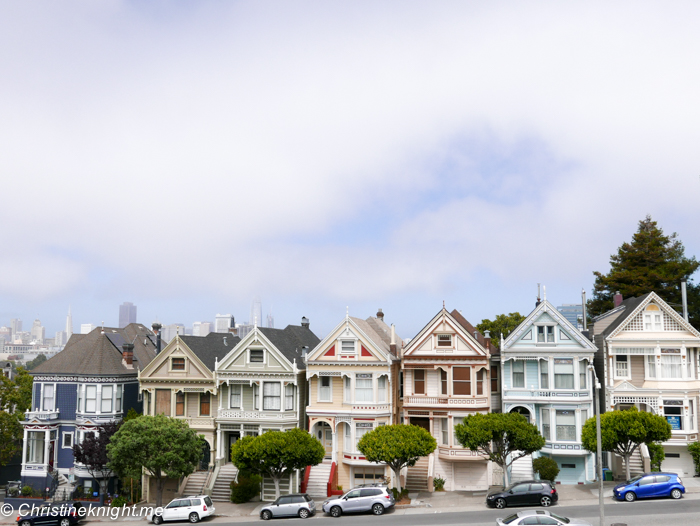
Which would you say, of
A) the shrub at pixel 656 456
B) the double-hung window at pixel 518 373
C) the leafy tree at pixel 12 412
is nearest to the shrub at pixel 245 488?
the double-hung window at pixel 518 373

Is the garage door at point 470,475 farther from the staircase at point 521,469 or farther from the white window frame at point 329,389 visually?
the white window frame at point 329,389

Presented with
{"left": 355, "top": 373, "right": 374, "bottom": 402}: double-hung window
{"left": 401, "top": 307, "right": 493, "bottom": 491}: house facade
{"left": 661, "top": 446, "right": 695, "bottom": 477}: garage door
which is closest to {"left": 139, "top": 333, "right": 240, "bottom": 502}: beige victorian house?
A: {"left": 355, "top": 373, "right": 374, "bottom": 402}: double-hung window

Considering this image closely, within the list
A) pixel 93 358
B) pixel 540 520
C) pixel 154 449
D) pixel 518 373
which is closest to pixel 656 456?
pixel 518 373

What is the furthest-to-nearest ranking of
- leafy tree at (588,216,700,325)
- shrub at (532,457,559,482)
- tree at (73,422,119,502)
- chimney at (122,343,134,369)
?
leafy tree at (588,216,700,325), chimney at (122,343,134,369), tree at (73,422,119,502), shrub at (532,457,559,482)

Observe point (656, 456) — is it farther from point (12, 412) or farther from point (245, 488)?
point (12, 412)

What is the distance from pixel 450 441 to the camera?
4344 centimetres

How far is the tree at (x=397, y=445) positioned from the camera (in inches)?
1506

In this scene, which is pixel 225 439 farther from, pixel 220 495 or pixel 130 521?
pixel 130 521

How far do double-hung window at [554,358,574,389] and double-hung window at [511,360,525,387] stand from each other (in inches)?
87.1

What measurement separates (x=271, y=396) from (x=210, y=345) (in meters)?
7.52

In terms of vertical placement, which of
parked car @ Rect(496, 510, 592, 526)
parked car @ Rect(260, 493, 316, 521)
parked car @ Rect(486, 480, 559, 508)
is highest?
parked car @ Rect(496, 510, 592, 526)

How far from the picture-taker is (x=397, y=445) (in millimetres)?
38281

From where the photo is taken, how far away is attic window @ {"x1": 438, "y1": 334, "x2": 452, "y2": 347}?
1761 inches

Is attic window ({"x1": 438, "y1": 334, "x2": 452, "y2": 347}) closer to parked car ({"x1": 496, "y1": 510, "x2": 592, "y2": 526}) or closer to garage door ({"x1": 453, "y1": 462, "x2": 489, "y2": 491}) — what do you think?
garage door ({"x1": 453, "y1": 462, "x2": 489, "y2": 491})
